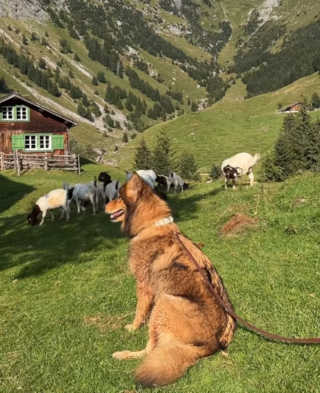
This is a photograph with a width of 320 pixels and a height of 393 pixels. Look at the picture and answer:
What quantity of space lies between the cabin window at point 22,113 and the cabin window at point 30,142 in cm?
237

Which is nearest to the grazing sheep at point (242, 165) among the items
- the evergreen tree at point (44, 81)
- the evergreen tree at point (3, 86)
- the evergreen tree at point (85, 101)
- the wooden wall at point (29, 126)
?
the wooden wall at point (29, 126)

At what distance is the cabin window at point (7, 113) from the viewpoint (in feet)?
146

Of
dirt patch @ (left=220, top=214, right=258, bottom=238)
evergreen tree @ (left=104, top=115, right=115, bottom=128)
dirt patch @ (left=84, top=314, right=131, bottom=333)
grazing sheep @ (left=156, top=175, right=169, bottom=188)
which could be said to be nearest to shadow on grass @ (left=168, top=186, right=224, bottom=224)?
dirt patch @ (left=220, top=214, right=258, bottom=238)

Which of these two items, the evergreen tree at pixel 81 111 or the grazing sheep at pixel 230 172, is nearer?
the grazing sheep at pixel 230 172

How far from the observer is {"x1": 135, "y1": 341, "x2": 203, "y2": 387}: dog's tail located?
4.10m

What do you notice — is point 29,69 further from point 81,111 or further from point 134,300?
point 134,300

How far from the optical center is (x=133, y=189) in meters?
5.36

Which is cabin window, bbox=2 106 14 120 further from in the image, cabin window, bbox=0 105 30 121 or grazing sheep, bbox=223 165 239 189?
grazing sheep, bbox=223 165 239 189

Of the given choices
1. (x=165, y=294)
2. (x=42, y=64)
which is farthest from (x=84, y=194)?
(x=42, y=64)

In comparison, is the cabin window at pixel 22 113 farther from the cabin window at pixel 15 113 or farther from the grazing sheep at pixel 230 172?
the grazing sheep at pixel 230 172

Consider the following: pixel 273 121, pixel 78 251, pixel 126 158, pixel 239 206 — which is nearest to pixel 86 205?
pixel 78 251

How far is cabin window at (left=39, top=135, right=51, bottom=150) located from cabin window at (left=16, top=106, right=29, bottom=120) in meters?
3.03

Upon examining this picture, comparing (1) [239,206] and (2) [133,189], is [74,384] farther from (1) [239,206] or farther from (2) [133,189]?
(1) [239,206]

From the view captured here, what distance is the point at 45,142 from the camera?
45.8m
